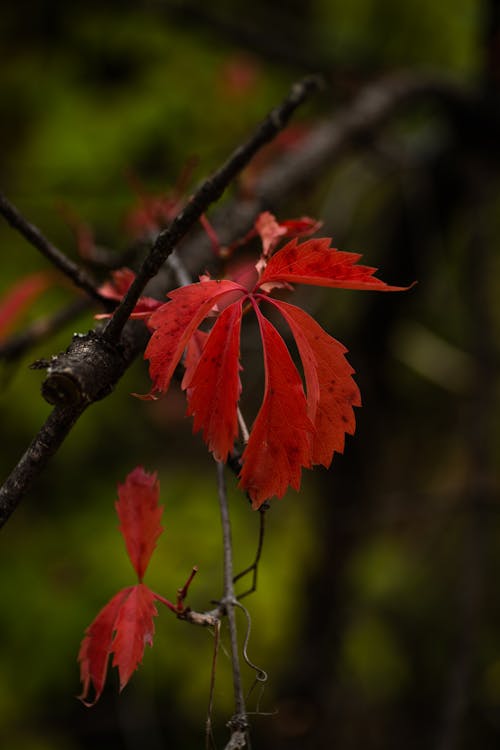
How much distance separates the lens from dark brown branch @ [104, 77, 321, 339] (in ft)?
→ 1.49

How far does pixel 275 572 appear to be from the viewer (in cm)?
182

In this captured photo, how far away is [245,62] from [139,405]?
47.2 inches

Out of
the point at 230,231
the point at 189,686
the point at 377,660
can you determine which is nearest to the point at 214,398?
the point at 230,231

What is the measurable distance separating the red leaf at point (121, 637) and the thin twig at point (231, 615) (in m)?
0.07

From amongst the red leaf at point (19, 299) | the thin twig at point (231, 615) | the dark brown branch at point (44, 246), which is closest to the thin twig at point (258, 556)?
the thin twig at point (231, 615)

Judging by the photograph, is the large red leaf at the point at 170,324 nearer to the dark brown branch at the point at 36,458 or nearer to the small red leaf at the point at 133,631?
the dark brown branch at the point at 36,458

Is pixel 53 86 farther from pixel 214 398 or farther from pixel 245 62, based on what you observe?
pixel 214 398

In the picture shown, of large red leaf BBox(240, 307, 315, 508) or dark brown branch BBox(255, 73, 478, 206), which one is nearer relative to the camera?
large red leaf BBox(240, 307, 315, 508)

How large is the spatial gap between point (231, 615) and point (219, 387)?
168mm

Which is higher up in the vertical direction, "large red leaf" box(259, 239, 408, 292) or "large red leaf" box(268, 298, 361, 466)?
"large red leaf" box(259, 239, 408, 292)

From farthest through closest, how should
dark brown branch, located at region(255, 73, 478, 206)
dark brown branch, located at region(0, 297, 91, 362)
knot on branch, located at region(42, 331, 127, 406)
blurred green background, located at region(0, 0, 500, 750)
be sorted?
blurred green background, located at region(0, 0, 500, 750) < dark brown branch, located at region(255, 73, 478, 206) < dark brown branch, located at region(0, 297, 91, 362) < knot on branch, located at region(42, 331, 127, 406)

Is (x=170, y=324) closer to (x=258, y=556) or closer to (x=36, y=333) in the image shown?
(x=258, y=556)

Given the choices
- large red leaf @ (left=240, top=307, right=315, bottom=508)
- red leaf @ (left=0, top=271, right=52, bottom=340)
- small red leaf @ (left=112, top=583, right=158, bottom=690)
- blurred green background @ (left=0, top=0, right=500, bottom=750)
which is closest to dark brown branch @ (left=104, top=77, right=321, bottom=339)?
large red leaf @ (left=240, top=307, right=315, bottom=508)

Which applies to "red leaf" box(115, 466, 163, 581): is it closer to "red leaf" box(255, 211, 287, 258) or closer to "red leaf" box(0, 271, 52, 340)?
"red leaf" box(255, 211, 287, 258)
